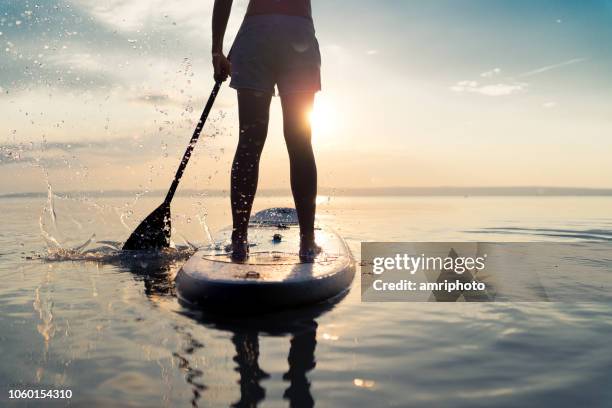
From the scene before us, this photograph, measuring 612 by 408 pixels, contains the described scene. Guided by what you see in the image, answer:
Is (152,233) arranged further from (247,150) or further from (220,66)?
(247,150)

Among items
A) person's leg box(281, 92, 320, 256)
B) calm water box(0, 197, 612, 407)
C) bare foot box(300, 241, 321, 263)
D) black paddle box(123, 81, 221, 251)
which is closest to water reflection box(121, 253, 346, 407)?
calm water box(0, 197, 612, 407)

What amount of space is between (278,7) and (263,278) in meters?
1.96

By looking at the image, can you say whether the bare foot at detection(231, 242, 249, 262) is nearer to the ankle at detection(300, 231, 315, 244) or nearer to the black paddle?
the ankle at detection(300, 231, 315, 244)

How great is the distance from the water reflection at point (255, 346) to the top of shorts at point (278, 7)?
6.99 ft

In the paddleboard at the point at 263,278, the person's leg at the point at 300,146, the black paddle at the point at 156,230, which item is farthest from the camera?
the black paddle at the point at 156,230

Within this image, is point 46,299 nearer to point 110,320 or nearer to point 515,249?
point 110,320

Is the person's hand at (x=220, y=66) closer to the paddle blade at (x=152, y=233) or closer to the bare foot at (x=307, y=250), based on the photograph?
the bare foot at (x=307, y=250)

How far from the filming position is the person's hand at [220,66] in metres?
3.94

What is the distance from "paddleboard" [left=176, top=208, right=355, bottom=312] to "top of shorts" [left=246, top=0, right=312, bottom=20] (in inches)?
72.4

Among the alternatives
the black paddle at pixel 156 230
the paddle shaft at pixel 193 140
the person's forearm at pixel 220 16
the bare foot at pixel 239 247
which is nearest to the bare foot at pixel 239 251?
the bare foot at pixel 239 247

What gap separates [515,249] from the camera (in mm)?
7270

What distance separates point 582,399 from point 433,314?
1440 mm

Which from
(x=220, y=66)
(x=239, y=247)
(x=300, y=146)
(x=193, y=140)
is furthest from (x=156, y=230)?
(x=300, y=146)

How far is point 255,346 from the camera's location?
241 centimetres
